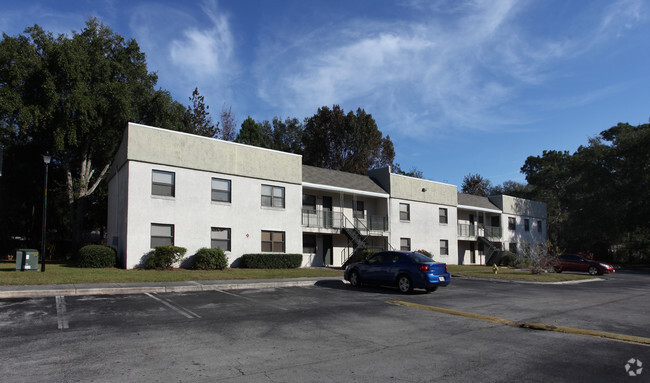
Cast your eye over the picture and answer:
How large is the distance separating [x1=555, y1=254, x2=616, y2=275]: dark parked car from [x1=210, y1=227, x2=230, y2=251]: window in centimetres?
2198

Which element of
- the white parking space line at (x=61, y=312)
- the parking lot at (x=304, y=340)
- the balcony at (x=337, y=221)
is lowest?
the parking lot at (x=304, y=340)

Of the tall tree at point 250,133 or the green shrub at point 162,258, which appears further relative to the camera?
the tall tree at point 250,133

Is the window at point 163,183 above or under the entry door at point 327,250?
above

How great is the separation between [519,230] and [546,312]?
37.1 m

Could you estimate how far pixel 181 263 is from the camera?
21.7 m

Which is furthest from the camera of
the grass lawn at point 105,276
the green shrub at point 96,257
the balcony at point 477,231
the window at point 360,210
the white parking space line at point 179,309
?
the balcony at point 477,231

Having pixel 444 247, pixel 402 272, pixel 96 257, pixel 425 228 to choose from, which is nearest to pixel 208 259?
pixel 96 257

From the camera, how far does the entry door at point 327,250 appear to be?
29186 millimetres

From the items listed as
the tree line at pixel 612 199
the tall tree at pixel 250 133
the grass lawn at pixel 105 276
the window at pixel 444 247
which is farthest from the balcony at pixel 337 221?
the tree line at pixel 612 199

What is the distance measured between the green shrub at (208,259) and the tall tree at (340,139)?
26880 mm

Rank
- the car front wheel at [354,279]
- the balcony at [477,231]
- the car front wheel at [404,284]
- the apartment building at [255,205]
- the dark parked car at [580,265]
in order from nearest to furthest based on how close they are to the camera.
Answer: the car front wheel at [404,284]
the car front wheel at [354,279]
the apartment building at [255,205]
the dark parked car at [580,265]
the balcony at [477,231]

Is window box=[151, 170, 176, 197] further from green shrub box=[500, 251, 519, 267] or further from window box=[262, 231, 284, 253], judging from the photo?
green shrub box=[500, 251, 519, 267]

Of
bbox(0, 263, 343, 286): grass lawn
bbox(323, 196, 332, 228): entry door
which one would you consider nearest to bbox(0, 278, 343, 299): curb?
bbox(0, 263, 343, 286): grass lawn

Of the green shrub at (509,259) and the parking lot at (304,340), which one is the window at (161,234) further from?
the green shrub at (509,259)
